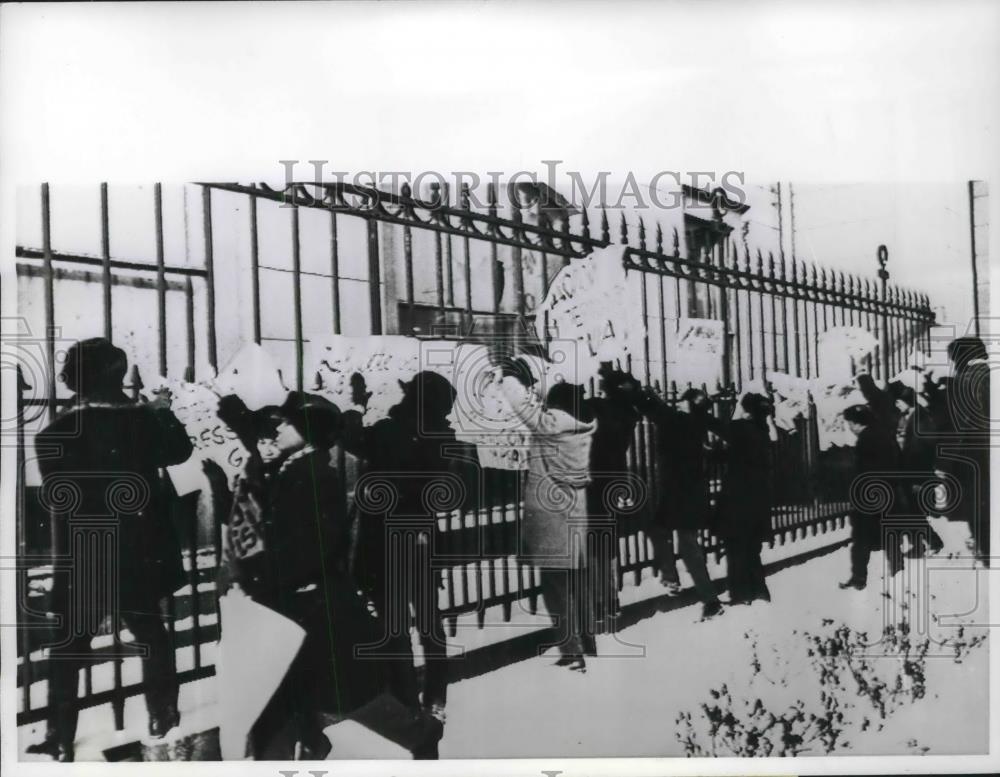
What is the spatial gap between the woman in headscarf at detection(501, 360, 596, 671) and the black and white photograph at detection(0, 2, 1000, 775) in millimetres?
12

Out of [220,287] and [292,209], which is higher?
[292,209]

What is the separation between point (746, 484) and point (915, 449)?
65 centimetres

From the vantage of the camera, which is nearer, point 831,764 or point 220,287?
point 220,287

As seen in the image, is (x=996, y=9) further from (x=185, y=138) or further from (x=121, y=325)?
(x=121, y=325)

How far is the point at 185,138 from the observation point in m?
2.74

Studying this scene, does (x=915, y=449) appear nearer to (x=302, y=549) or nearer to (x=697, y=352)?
(x=697, y=352)

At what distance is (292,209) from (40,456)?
1233 mm

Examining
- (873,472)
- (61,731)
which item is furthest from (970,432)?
(61,731)

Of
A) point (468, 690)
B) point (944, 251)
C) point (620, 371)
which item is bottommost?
point (468, 690)

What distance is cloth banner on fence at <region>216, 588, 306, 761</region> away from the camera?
275 centimetres

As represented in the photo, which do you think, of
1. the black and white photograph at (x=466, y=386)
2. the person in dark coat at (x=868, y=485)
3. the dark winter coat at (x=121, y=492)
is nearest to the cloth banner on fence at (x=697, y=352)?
the black and white photograph at (x=466, y=386)

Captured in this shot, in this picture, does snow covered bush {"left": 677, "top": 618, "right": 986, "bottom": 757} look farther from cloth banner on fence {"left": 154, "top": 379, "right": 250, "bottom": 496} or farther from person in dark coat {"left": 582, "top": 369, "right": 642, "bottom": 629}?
cloth banner on fence {"left": 154, "top": 379, "right": 250, "bottom": 496}

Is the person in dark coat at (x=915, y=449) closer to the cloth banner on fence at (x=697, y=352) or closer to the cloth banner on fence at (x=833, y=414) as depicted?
the cloth banner on fence at (x=833, y=414)

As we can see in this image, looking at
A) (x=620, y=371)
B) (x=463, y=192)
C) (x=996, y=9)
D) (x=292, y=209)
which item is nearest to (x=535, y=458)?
(x=620, y=371)
